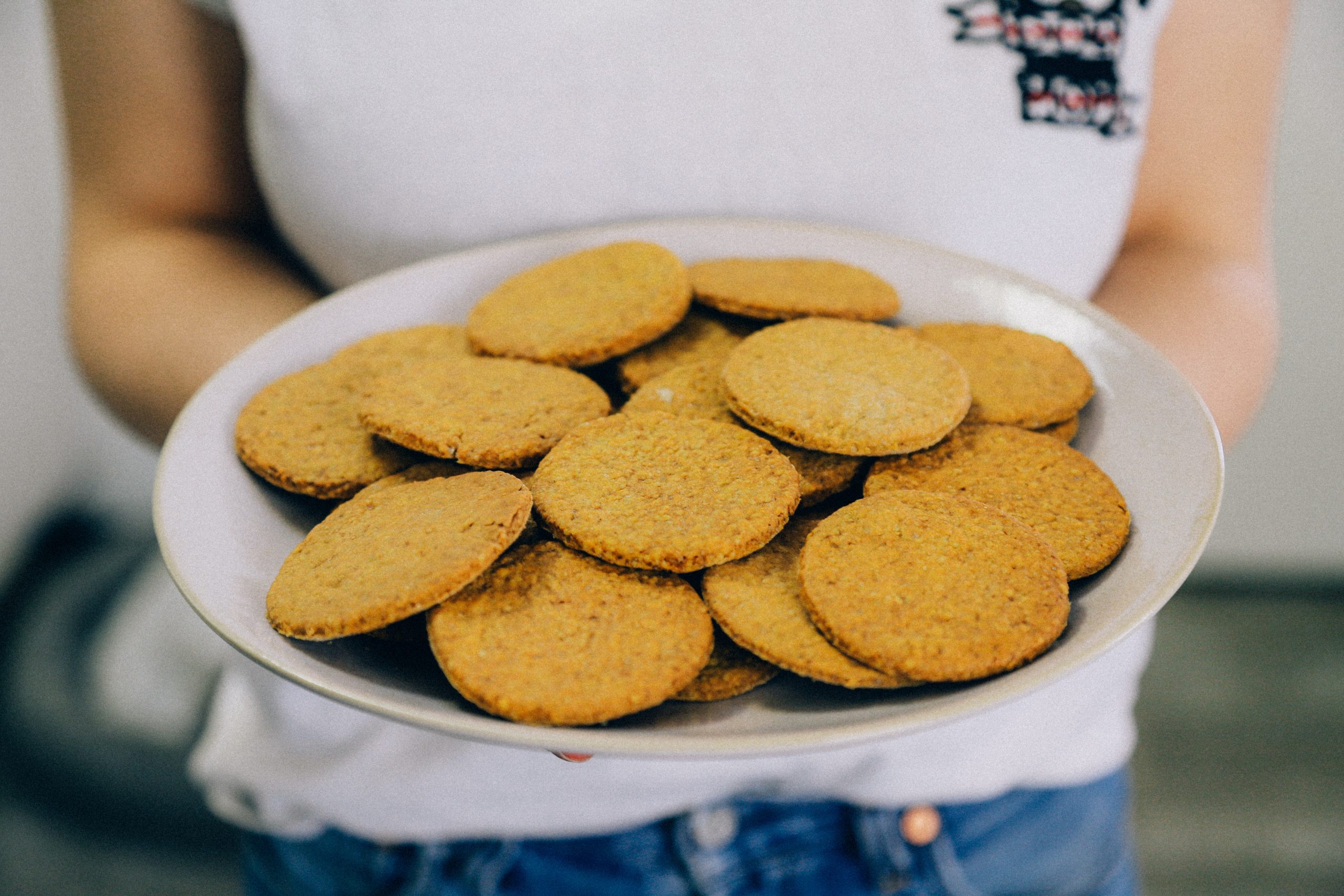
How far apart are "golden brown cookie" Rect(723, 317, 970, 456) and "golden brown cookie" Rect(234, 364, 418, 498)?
0.98 ft

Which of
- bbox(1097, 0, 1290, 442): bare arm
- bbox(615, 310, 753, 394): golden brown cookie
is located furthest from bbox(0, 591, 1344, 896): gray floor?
bbox(615, 310, 753, 394): golden brown cookie

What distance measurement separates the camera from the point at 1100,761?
1111 mm

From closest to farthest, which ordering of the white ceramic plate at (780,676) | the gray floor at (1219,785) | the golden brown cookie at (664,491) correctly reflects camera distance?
1. the white ceramic plate at (780,676)
2. the golden brown cookie at (664,491)
3. the gray floor at (1219,785)

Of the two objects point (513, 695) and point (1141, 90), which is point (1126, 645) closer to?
point (1141, 90)

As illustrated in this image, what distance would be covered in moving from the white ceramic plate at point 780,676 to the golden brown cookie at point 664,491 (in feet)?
0.35

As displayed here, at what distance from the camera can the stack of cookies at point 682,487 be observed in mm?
630

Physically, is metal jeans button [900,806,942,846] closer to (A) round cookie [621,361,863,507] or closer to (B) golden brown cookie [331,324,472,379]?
(A) round cookie [621,361,863,507]

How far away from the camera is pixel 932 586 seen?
2.24 feet

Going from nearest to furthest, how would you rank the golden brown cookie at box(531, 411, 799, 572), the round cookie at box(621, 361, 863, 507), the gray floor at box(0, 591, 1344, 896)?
1. the golden brown cookie at box(531, 411, 799, 572)
2. the round cookie at box(621, 361, 863, 507)
3. the gray floor at box(0, 591, 1344, 896)

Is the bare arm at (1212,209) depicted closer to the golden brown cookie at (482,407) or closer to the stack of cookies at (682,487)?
the stack of cookies at (682,487)

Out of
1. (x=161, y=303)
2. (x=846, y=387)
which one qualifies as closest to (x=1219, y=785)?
(x=846, y=387)

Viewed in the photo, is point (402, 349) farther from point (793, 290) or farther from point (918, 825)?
point (918, 825)

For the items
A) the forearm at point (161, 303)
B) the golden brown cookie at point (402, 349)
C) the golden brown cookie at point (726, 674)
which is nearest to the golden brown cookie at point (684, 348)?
the golden brown cookie at point (402, 349)

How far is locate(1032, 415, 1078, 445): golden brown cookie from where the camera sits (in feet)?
2.73
